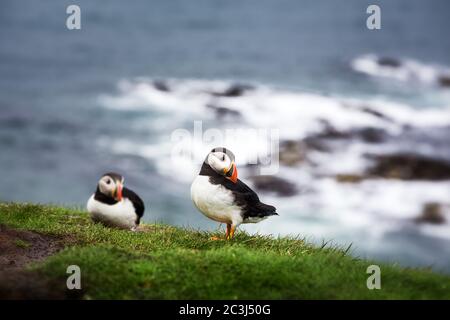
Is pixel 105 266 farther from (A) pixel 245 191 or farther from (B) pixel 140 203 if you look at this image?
(B) pixel 140 203

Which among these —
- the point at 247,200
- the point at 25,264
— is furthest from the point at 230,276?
the point at 25,264

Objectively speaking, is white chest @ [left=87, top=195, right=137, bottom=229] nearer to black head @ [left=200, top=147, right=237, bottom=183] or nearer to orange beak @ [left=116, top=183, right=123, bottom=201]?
orange beak @ [left=116, top=183, right=123, bottom=201]

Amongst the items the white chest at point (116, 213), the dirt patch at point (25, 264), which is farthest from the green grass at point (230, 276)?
the white chest at point (116, 213)

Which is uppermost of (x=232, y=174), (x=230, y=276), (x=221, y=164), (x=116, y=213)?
(x=221, y=164)

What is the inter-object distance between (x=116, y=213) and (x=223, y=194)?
2.26m

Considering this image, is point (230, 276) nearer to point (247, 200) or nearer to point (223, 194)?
point (223, 194)

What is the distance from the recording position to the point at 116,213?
34.6 feet

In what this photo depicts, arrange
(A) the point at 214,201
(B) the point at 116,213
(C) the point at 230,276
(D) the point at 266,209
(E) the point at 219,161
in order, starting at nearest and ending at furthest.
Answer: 1. (C) the point at 230,276
2. (A) the point at 214,201
3. (E) the point at 219,161
4. (D) the point at 266,209
5. (B) the point at 116,213

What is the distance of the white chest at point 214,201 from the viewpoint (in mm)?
8977

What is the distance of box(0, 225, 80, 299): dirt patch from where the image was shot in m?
6.84

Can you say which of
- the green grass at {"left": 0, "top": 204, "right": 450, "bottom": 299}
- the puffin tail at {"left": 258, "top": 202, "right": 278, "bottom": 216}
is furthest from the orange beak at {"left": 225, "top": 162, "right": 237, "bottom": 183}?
the green grass at {"left": 0, "top": 204, "right": 450, "bottom": 299}

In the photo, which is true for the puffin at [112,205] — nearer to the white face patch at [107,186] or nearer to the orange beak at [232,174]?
the white face patch at [107,186]
